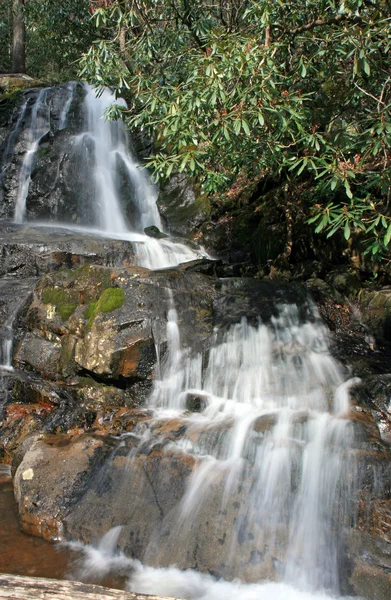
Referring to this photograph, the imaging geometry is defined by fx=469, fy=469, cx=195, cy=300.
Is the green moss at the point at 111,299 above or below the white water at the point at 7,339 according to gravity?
above

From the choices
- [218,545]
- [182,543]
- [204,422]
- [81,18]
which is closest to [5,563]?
[182,543]

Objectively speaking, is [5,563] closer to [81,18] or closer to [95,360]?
[95,360]

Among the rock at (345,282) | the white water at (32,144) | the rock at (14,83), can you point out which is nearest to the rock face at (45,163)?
the white water at (32,144)

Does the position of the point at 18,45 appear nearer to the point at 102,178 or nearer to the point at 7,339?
the point at 102,178

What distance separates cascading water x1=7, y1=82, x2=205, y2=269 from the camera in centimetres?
1418

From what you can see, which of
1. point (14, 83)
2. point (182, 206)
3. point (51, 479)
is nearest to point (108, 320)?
point (51, 479)

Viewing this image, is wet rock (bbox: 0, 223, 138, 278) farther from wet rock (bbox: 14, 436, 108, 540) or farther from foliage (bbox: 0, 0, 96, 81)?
foliage (bbox: 0, 0, 96, 81)

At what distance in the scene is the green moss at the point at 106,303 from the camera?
24.4 ft

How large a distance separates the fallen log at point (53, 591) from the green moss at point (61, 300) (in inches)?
219

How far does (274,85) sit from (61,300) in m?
4.73

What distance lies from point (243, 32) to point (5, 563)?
734cm

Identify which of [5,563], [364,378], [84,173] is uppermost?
[84,173]

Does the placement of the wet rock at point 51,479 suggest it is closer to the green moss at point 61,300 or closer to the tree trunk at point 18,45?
the green moss at point 61,300

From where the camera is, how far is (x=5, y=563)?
413cm
